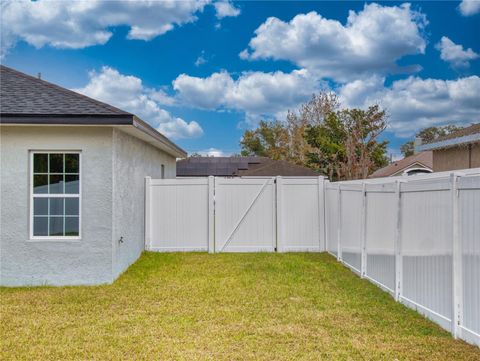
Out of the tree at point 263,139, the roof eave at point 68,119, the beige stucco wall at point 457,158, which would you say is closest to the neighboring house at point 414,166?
the beige stucco wall at point 457,158

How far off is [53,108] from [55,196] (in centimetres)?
160

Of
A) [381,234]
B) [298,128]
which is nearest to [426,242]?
[381,234]

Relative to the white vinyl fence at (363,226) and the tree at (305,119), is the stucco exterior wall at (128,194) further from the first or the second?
the tree at (305,119)

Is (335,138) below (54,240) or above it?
above

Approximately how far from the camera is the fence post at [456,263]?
4.75 m

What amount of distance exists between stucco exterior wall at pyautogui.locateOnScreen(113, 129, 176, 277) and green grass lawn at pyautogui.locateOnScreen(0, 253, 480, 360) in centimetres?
83

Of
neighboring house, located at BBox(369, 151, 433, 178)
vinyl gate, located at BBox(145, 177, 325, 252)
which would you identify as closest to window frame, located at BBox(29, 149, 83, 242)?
vinyl gate, located at BBox(145, 177, 325, 252)

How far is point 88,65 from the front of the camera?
47.7ft

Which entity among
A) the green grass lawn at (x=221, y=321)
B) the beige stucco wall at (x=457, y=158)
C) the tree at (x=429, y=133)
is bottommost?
the green grass lawn at (x=221, y=321)

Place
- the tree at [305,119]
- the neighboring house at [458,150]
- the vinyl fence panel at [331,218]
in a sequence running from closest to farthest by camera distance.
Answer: the vinyl fence panel at [331,218] < the neighboring house at [458,150] < the tree at [305,119]

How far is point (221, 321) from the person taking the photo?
19.0 ft

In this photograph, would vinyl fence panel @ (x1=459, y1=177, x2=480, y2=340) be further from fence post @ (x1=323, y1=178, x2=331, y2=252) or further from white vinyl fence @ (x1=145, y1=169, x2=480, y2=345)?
fence post @ (x1=323, y1=178, x2=331, y2=252)

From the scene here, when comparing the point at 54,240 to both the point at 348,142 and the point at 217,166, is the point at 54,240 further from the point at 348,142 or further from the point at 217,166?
the point at 348,142

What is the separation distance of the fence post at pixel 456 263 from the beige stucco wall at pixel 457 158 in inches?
414
